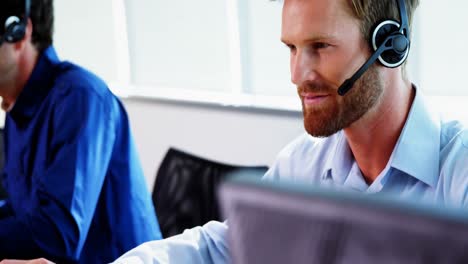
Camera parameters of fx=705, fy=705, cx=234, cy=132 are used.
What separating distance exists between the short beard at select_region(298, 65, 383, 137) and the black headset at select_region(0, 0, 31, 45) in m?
0.82

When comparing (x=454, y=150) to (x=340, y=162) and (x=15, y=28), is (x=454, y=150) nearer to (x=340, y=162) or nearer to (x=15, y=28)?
(x=340, y=162)

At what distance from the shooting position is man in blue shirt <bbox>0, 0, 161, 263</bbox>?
1.55m

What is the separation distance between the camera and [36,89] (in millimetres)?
1786

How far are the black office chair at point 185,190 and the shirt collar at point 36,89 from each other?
40 centimetres

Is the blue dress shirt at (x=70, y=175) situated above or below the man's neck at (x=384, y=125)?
below

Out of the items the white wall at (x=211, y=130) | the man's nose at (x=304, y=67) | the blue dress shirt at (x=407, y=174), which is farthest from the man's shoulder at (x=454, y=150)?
the white wall at (x=211, y=130)

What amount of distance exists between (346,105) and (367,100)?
40 mm

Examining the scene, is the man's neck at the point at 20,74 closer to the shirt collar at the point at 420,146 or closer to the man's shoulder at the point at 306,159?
the man's shoulder at the point at 306,159

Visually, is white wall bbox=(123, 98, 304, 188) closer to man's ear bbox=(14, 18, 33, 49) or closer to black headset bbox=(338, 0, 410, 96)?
man's ear bbox=(14, 18, 33, 49)

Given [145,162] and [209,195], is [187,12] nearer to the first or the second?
[145,162]

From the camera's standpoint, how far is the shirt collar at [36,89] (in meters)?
1.77

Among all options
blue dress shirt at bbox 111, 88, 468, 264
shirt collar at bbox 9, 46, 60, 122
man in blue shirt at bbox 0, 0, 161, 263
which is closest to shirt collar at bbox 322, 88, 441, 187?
blue dress shirt at bbox 111, 88, 468, 264

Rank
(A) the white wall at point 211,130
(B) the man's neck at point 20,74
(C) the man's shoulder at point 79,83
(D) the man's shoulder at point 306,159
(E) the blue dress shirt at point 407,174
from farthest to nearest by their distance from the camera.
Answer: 1. (A) the white wall at point 211,130
2. (B) the man's neck at point 20,74
3. (C) the man's shoulder at point 79,83
4. (D) the man's shoulder at point 306,159
5. (E) the blue dress shirt at point 407,174

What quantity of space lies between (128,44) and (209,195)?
2.20m
